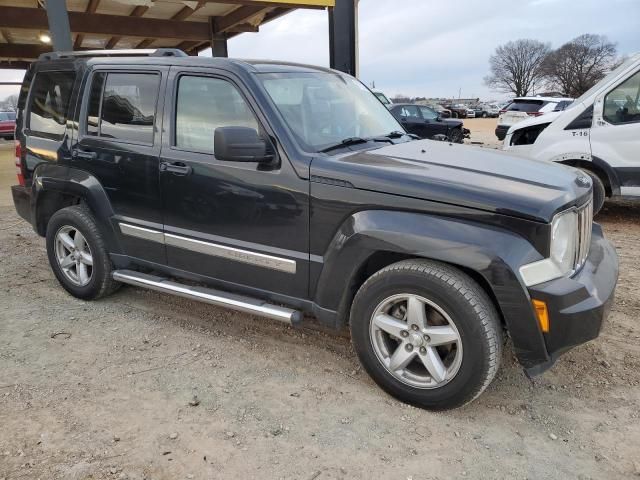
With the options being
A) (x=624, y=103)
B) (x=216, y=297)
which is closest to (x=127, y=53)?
(x=216, y=297)

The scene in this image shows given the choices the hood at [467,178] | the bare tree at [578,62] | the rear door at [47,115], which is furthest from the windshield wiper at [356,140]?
the bare tree at [578,62]

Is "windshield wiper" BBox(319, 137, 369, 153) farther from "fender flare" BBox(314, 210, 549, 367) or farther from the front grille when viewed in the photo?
the front grille

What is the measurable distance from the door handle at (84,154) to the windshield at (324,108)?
152 centimetres

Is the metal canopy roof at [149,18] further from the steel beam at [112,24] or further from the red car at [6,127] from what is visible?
the red car at [6,127]

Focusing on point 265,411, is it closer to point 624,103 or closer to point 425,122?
point 624,103

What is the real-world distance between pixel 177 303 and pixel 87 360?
104 cm

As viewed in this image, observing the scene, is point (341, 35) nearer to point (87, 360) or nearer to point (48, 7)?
point (48, 7)

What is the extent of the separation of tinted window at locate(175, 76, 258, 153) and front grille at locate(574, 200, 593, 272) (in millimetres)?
1957

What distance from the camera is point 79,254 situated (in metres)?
4.32

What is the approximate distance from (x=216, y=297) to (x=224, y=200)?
25.9 inches

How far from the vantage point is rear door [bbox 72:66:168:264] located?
370cm

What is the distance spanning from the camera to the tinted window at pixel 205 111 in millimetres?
3352

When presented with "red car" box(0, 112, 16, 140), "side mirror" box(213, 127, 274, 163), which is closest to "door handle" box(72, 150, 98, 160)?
"side mirror" box(213, 127, 274, 163)

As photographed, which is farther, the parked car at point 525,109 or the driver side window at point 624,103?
the parked car at point 525,109
